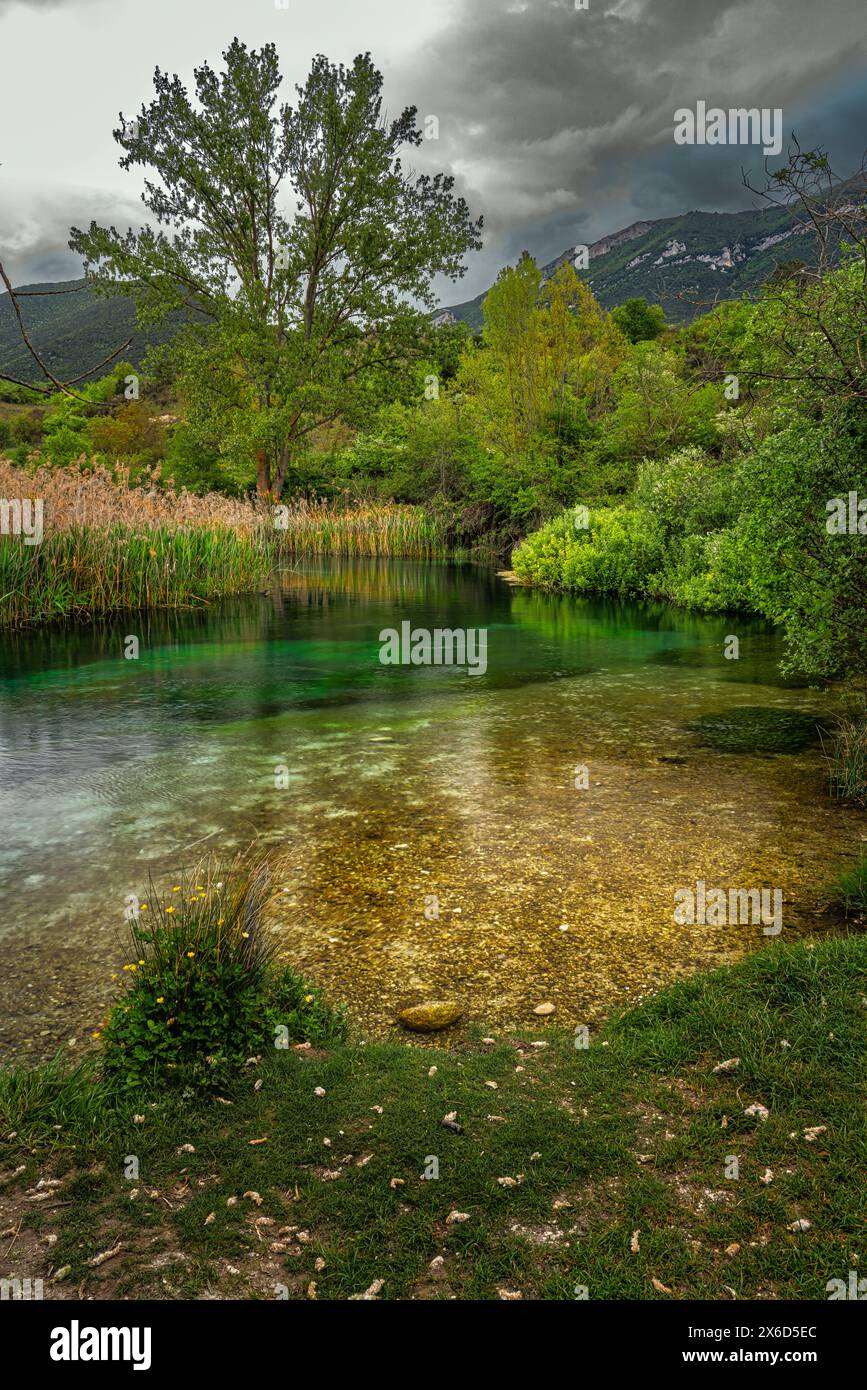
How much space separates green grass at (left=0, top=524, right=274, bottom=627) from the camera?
16125 mm

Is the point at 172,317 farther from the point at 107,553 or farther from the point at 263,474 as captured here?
the point at 107,553

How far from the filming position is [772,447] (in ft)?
26.4

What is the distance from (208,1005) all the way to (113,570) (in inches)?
615

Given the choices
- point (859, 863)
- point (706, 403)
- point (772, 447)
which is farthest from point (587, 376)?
point (859, 863)

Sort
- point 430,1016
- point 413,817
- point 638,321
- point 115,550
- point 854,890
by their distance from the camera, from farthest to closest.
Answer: point 638,321
point 115,550
point 413,817
point 854,890
point 430,1016

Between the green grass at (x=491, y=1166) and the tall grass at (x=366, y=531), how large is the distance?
1244 inches

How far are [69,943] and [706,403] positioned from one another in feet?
116

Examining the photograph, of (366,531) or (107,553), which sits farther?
(366,531)

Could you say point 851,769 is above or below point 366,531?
below

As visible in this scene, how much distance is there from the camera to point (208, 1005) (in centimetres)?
368

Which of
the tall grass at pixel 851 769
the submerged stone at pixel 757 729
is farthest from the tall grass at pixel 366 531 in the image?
the tall grass at pixel 851 769

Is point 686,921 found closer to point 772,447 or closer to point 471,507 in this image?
point 772,447

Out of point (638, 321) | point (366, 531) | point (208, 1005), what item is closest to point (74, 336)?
point (638, 321)

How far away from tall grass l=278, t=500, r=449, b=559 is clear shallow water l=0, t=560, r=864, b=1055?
22824 millimetres
